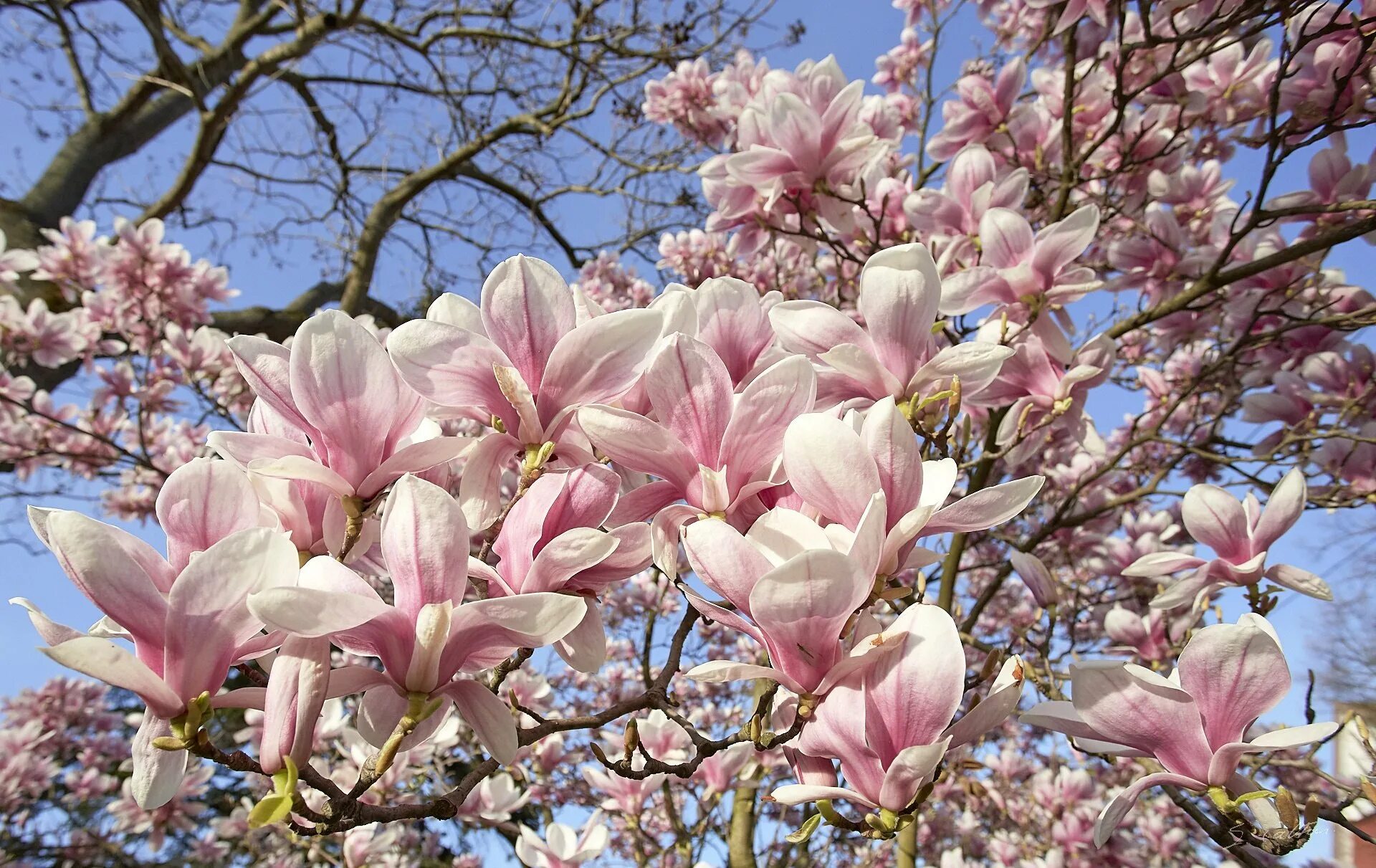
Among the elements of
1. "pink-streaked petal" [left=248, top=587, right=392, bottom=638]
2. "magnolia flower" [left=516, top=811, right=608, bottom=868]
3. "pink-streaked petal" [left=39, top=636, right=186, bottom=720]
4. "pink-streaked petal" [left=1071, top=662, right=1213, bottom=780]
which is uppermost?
"pink-streaked petal" [left=248, top=587, right=392, bottom=638]

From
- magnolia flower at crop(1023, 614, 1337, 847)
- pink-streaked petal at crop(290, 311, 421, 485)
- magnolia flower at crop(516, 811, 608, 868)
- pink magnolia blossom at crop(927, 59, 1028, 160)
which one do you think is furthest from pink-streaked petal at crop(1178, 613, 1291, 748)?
pink magnolia blossom at crop(927, 59, 1028, 160)

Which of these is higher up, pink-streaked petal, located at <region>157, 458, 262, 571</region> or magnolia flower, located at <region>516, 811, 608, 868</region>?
pink-streaked petal, located at <region>157, 458, 262, 571</region>

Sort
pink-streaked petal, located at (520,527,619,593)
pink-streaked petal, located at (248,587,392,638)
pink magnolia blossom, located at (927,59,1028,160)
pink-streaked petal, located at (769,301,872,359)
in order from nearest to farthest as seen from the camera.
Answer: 1. pink-streaked petal, located at (248,587,392,638)
2. pink-streaked petal, located at (520,527,619,593)
3. pink-streaked petal, located at (769,301,872,359)
4. pink magnolia blossom, located at (927,59,1028,160)

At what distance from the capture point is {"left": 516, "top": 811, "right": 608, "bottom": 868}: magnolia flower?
5.40 feet

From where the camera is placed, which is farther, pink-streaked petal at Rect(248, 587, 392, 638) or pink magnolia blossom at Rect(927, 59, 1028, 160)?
pink magnolia blossom at Rect(927, 59, 1028, 160)

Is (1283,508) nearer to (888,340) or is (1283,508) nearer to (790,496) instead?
(888,340)

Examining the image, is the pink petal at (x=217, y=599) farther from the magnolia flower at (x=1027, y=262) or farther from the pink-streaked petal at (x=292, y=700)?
the magnolia flower at (x=1027, y=262)

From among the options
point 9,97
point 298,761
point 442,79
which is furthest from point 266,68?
point 298,761

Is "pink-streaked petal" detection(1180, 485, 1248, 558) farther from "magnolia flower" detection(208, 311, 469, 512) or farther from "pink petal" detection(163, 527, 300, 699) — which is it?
"pink petal" detection(163, 527, 300, 699)

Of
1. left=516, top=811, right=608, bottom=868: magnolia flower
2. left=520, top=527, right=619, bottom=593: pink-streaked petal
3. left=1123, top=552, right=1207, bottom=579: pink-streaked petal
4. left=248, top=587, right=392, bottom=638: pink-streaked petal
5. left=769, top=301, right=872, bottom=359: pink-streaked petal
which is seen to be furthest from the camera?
left=516, top=811, right=608, bottom=868: magnolia flower

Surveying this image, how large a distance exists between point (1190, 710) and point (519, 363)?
22.1 inches

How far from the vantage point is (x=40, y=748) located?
3701 millimetres

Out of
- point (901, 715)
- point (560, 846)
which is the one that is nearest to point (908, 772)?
point (901, 715)

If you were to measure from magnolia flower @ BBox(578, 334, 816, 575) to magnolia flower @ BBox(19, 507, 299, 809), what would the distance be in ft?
0.76
